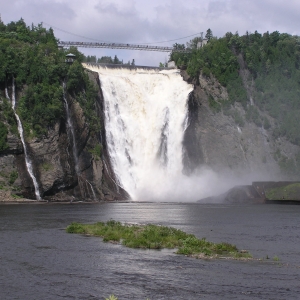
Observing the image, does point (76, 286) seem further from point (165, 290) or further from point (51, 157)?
point (51, 157)

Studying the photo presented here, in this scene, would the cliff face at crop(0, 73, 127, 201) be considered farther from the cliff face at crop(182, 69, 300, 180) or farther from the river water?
the river water

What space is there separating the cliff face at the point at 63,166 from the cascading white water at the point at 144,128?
4.50m

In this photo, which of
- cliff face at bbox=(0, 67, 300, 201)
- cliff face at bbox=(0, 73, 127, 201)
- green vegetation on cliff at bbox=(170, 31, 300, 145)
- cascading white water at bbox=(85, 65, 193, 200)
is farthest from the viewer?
green vegetation on cliff at bbox=(170, 31, 300, 145)

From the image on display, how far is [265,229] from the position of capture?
5641 centimetres

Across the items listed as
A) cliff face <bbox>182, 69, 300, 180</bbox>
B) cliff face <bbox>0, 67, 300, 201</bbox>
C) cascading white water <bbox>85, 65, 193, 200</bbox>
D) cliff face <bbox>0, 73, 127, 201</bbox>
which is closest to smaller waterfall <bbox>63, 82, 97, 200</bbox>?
cliff face <bbox>0, 73, 127, 201</bbox>

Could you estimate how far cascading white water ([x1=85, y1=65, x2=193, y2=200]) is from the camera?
→ 109312 mm

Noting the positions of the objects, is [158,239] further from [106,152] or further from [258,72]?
[258,72]

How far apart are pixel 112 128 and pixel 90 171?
1348 centimetres

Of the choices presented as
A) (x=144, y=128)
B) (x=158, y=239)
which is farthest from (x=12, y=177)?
(x=158, y=239)

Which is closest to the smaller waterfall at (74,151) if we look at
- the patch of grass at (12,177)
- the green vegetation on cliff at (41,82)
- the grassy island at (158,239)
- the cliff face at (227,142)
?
the green vegetation on cliff at (41,82)

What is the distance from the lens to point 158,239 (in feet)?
149

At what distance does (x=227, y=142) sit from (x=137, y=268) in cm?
8856

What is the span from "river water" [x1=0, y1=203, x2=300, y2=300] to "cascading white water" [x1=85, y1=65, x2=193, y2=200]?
51.3m

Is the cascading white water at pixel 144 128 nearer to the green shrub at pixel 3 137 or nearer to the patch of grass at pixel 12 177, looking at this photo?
the patch of grass at pixel 12 177
